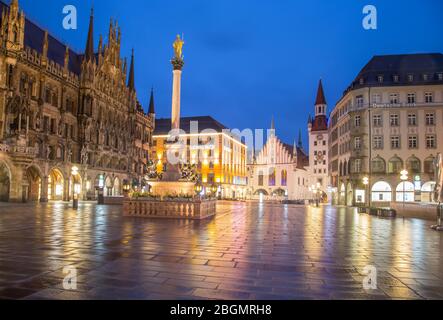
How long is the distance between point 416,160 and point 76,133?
4901 centimetres

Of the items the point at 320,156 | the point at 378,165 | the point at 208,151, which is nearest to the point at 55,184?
the point at 208,151

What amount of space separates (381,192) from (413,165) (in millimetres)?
5703

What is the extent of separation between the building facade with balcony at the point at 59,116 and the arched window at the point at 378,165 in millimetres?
40164

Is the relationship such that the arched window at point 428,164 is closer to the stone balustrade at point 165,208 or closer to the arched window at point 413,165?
the arched window at point 413,165

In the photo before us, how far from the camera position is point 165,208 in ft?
67.8

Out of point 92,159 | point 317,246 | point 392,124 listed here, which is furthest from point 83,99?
point 317,246

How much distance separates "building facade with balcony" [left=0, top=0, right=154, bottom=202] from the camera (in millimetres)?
38031

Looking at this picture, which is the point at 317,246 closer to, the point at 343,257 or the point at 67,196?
the point at 343,257

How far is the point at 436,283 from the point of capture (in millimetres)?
6312

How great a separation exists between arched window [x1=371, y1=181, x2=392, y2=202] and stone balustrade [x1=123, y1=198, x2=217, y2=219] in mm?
36730

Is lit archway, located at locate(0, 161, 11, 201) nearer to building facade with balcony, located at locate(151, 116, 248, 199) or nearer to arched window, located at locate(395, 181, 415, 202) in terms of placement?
building facade with balcony, located at locate(151, 116, 248, 199)

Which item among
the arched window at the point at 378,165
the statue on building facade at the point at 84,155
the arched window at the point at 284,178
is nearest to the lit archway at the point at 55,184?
the statue on building facade at the point at 84,155

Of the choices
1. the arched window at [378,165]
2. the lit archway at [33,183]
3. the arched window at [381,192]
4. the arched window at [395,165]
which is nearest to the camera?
the lit archway at [33,183]

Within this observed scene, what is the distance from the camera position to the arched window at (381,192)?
4978cm
